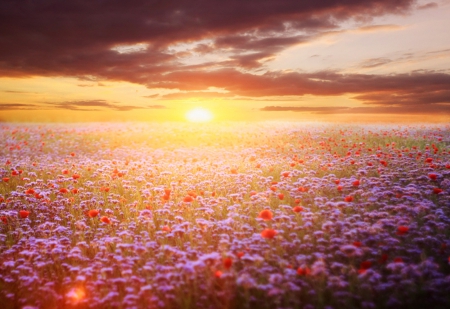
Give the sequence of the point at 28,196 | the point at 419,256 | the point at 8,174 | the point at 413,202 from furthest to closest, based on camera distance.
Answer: the point at 8,174 → the point at 28,196 → the point at 413,202 → the point at 419,256

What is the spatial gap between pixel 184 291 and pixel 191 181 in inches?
207

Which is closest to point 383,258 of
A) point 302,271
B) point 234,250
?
point 302,271

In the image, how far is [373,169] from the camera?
30.0ft

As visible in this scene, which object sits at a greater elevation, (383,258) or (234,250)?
(383,258)

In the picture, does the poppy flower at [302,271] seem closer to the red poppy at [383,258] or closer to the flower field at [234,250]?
the flower field at [234,250]

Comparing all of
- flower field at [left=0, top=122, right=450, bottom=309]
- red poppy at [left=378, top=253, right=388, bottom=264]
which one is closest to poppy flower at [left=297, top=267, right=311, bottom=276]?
flower field at [left=0, top=122, right=450, bottom=309]

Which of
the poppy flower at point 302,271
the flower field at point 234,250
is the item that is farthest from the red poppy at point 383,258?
the poppy flower at point 302,271

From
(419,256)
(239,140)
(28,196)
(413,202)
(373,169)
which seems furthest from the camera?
(239,140)

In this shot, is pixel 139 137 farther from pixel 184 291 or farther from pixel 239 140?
pixel 184 291

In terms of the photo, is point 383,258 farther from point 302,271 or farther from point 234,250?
point 234,250

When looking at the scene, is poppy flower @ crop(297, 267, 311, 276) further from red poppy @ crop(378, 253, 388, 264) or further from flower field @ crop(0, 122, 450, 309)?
red poppy @ crop(378, 253, 388, 264)

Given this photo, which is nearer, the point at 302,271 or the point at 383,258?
the point at 302,271

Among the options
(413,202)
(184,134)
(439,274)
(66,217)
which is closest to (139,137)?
(184,134)

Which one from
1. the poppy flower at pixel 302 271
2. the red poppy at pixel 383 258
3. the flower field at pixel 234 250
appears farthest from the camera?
the red poppy at pixel 383 258
